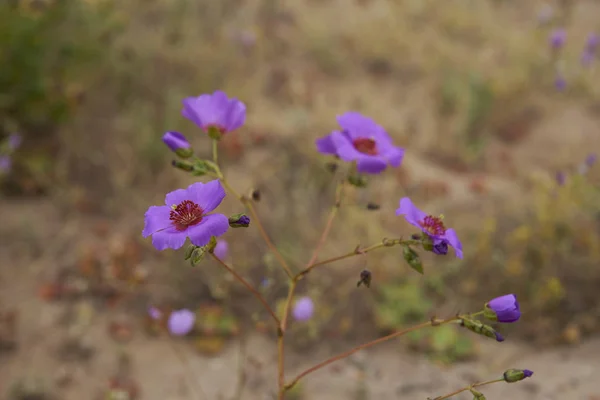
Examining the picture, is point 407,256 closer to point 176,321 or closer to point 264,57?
point 176,321

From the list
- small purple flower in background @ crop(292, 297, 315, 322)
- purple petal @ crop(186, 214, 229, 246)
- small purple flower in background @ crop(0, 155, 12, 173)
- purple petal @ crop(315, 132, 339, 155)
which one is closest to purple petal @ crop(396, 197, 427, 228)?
purple petal @ crop(315, 132, 339, 155)

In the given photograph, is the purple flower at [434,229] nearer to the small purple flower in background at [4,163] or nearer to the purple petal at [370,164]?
the purple petal at [370,164]

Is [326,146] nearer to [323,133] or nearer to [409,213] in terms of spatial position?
[409,213]

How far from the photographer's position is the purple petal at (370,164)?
1.40 metres

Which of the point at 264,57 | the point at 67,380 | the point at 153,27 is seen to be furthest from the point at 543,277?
the point at 153,27

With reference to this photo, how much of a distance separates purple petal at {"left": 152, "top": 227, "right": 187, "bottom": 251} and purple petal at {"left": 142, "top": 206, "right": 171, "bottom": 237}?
0.07 ft

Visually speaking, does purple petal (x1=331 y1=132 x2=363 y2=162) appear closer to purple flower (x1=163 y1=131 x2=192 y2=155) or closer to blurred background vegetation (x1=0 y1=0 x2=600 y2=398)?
purple flower (x1=163 y1=131 x2=192 y2=155)

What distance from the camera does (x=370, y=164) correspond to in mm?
1406

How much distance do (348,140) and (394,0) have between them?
4.59 m

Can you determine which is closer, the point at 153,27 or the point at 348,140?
the point at 348,140

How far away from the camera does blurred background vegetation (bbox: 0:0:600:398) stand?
2.71m

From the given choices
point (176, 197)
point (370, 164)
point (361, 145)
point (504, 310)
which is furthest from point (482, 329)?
point (176, 197)

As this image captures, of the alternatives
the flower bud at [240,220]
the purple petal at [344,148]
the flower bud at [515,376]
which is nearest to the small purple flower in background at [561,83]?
the purple petal at [344,148]

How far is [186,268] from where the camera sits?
288 centimetres
